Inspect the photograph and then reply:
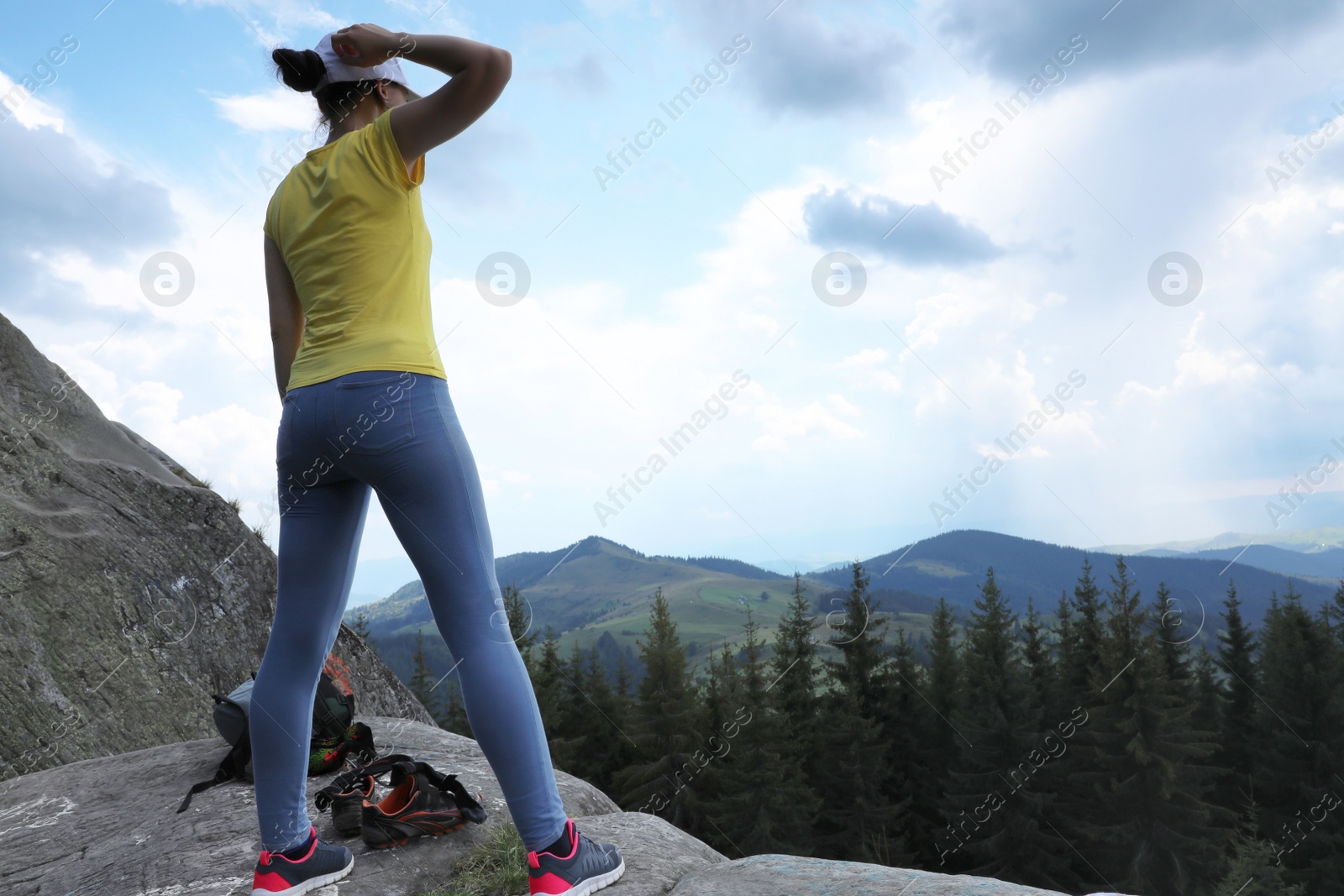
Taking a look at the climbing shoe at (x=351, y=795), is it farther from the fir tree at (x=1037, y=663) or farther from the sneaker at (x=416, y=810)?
the fir tree at (x=1037, y=663)

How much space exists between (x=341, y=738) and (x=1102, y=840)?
46.6 metres

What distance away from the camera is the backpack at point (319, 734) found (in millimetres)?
3992

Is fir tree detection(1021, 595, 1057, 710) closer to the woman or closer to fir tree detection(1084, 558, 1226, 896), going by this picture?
fir tree detection(1084, 558, 1226, 896)

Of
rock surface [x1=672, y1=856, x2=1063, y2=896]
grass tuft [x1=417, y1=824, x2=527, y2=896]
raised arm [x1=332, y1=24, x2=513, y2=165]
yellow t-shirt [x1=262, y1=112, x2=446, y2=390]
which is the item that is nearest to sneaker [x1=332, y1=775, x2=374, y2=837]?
grass tuft [x1=417, y1=824, x2=527, y2=896]

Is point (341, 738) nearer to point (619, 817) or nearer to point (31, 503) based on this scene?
point (619, 817)

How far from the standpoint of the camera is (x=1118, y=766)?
41.4m

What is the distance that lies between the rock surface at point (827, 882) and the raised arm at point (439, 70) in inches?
98.5

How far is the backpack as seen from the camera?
3992 mm

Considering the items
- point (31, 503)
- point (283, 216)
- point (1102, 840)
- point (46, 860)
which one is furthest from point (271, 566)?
point (1102, 840)

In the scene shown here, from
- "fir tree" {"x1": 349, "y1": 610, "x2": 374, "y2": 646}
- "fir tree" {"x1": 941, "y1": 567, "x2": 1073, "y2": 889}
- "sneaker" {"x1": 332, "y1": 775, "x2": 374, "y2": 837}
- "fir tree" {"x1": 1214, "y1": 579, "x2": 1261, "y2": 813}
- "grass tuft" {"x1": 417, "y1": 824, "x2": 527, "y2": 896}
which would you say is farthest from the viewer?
"fir tree" {"x1": 1214, "y1": 579, "x2": 1261, "y2": 813}

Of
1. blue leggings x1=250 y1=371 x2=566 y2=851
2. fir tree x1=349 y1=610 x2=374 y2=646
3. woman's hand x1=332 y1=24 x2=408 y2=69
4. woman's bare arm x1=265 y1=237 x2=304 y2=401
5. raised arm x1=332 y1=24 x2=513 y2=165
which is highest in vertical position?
woman's hand x1=332 y1=24 x2=408 y2=69

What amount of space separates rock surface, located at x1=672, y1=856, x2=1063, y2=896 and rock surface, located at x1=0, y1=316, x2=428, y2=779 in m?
5.49

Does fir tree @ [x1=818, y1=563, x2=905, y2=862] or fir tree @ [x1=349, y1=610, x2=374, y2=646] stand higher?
fir tree @ [x1=349, y1=610, x2=374, y2=646]

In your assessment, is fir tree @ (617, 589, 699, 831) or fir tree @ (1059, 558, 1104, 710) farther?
fir tree @ (1059, 558, 1104, 710)
